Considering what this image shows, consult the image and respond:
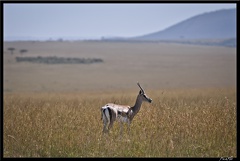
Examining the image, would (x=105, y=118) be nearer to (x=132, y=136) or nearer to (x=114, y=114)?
(x=114, y=114)

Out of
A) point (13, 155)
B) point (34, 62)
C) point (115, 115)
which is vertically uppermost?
point (115, 115)

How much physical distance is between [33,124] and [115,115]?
2.30 meters

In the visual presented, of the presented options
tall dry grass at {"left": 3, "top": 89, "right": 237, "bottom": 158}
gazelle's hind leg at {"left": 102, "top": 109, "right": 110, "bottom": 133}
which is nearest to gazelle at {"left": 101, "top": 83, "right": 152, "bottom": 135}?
gazelle's hind leg at {"left": 102, "top": 109, "right": 110, "bottom": 133}

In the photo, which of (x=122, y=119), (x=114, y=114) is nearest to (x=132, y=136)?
(x=122, y=119)

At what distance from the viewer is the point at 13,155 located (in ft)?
29.0

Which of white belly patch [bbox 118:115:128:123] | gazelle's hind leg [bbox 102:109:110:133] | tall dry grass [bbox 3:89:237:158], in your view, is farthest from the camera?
white belly patch [bbox 118:115:128:123]

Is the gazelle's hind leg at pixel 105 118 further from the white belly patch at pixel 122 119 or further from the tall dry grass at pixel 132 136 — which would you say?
the white belly patch at pixel 122 119

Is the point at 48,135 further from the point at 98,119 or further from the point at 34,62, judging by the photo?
the point at 34,62

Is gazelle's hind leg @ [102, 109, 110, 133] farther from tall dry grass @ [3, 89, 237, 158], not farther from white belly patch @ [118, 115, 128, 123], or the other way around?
white belly patch @ [118, 115, 128, 123]

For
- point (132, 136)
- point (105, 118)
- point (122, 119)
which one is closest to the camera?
point (105, 118)

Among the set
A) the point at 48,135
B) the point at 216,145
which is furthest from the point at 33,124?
the point at 216,145

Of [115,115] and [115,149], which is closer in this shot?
[115,149]

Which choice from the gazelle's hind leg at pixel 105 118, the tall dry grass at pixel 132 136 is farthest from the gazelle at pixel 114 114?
the tall dry grass at pixel 132 136

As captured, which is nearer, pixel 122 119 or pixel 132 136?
pixel 132 136
